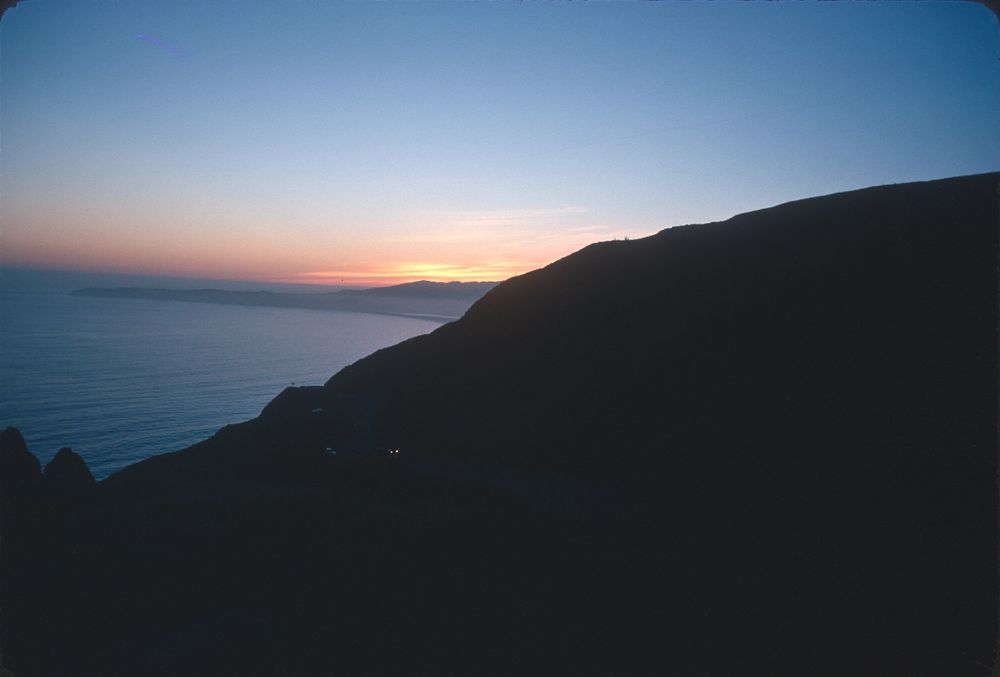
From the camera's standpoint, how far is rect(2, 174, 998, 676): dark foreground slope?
10.4m

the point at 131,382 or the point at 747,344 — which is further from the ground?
the point at 747,344

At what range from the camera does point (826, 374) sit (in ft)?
60.7

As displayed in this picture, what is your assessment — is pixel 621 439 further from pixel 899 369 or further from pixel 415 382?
pixel 415 382

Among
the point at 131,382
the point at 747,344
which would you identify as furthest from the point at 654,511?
the point at 131,382

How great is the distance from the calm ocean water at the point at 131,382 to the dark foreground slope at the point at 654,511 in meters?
36.1

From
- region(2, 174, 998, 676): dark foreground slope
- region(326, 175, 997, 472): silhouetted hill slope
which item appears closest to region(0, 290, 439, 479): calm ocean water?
region(2, 174, 998, 676): dark foreground slope

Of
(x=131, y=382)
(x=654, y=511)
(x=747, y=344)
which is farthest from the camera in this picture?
(x=131, y=382)

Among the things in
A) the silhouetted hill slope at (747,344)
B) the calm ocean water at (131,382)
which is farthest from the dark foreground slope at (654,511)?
the calm ocean water at (131,382)

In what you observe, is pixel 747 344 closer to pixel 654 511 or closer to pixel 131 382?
pixel 654 511

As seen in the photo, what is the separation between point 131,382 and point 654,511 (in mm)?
96838

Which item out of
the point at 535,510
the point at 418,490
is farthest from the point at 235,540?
the point at 535,510

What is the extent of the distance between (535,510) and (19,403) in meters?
82.1

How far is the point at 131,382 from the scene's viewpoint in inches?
3172

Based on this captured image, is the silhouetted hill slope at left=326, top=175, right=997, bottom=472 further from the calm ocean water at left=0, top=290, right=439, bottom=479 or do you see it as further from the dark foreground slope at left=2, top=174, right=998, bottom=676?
the calm ocean water at left=0, top=290, right=439, bottom=479
